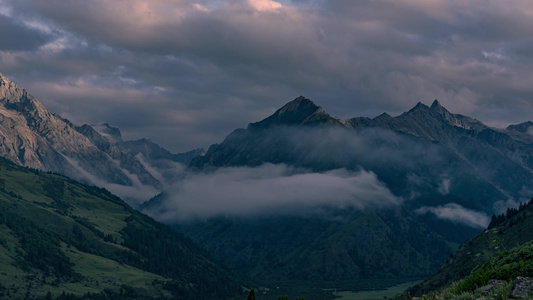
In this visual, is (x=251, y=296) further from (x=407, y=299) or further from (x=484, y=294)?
(x=484, y=294)

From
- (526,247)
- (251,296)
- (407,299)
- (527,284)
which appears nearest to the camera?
(527,284)

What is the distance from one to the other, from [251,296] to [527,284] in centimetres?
1928

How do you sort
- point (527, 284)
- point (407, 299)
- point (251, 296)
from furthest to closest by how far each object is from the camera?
1. point (251, 296)
2. point (407, 299)
3. point (527, 284)

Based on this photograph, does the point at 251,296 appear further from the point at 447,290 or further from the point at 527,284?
the point at 527,284

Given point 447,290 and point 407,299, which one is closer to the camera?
point 407,299

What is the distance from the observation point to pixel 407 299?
36844 mm

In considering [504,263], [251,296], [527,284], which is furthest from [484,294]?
[251,296]

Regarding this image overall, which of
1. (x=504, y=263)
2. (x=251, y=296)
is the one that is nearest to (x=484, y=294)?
(x=504, y=263)

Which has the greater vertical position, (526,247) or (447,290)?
(526,247)

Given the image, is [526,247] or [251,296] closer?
[526,247]

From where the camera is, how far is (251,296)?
42.7 m

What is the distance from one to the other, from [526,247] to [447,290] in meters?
6.25

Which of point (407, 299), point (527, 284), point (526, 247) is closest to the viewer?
point (527, 284)

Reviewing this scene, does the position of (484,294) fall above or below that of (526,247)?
below
